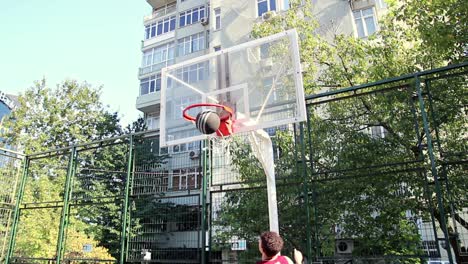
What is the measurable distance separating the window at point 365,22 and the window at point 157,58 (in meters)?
11.9

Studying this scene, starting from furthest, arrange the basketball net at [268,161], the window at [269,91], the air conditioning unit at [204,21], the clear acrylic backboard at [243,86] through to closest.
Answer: the air conditioning unit at [204,21], the window at [269,91], the clear acrylic backboard at [243,86], the basketball net at [268,161]

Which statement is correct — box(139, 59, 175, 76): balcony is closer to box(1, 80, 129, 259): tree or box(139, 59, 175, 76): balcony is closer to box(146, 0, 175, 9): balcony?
box(1, 80, 129, 259): tree

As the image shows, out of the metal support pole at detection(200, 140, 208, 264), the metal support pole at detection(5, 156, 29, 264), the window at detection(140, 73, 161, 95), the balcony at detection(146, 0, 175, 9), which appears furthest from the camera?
the balcony at detection(146, 0, 175, 9)

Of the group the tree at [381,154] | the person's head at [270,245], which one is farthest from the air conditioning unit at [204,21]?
the person's head at [270,245]

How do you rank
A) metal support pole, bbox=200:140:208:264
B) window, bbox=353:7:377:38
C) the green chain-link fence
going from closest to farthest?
the green chain-link fence, metal support pole, bbox=200:140:208:264, window, bbox=353:7:377:38

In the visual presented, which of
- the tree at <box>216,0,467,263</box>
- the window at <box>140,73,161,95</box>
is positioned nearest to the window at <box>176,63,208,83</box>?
the tree at <box>216,0,467,263</box>

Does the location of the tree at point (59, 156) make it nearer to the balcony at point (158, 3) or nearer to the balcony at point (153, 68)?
the balcony at point (153, 68)

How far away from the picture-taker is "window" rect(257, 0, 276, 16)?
1875 cm

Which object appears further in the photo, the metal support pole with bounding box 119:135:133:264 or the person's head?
the metal support pole with bounding box 119:135:133:264

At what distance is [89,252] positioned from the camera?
437 inches

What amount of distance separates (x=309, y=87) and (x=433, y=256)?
6.40 meters

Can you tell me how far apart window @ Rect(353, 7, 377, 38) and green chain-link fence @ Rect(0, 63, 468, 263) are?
10776 mm

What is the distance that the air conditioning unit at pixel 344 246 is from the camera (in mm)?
5574

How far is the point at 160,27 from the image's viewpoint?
25.3m
